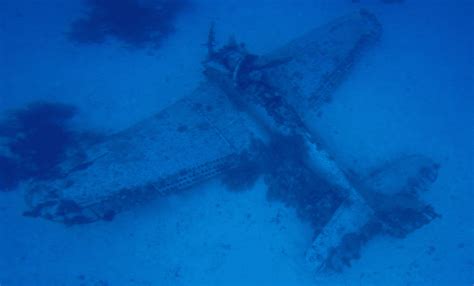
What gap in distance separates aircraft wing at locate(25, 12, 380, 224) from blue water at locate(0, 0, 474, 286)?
1.10 meters

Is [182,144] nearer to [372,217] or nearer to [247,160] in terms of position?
[247,160]

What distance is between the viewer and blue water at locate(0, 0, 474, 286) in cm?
1018

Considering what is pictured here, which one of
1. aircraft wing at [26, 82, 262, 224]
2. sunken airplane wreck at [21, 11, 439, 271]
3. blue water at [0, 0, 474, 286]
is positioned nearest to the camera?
aircraft wing at [26, 82, 262, 224]

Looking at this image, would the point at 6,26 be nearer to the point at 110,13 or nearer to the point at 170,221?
the point at 110,13

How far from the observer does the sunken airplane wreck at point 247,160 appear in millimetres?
9195

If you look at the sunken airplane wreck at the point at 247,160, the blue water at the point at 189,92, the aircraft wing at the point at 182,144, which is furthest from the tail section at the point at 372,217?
the aircraft wing at the point at 182,144

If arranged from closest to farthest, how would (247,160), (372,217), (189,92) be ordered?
(372,217)
(247,160)
(189,92)

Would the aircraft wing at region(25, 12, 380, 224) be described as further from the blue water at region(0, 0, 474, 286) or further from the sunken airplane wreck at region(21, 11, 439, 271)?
the blue water at region(0, 0, 474, 286)

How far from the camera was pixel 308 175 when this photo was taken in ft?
34.9

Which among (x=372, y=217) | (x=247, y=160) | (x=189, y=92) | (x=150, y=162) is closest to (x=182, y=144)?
(x=150, y=162)

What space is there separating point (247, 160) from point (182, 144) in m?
2.07

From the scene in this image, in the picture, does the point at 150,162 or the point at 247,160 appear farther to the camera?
the point at 247,160

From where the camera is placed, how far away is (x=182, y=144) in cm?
1038

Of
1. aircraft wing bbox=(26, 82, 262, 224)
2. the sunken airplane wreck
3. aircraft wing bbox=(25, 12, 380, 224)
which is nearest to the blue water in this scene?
the sunken airplane wreck
